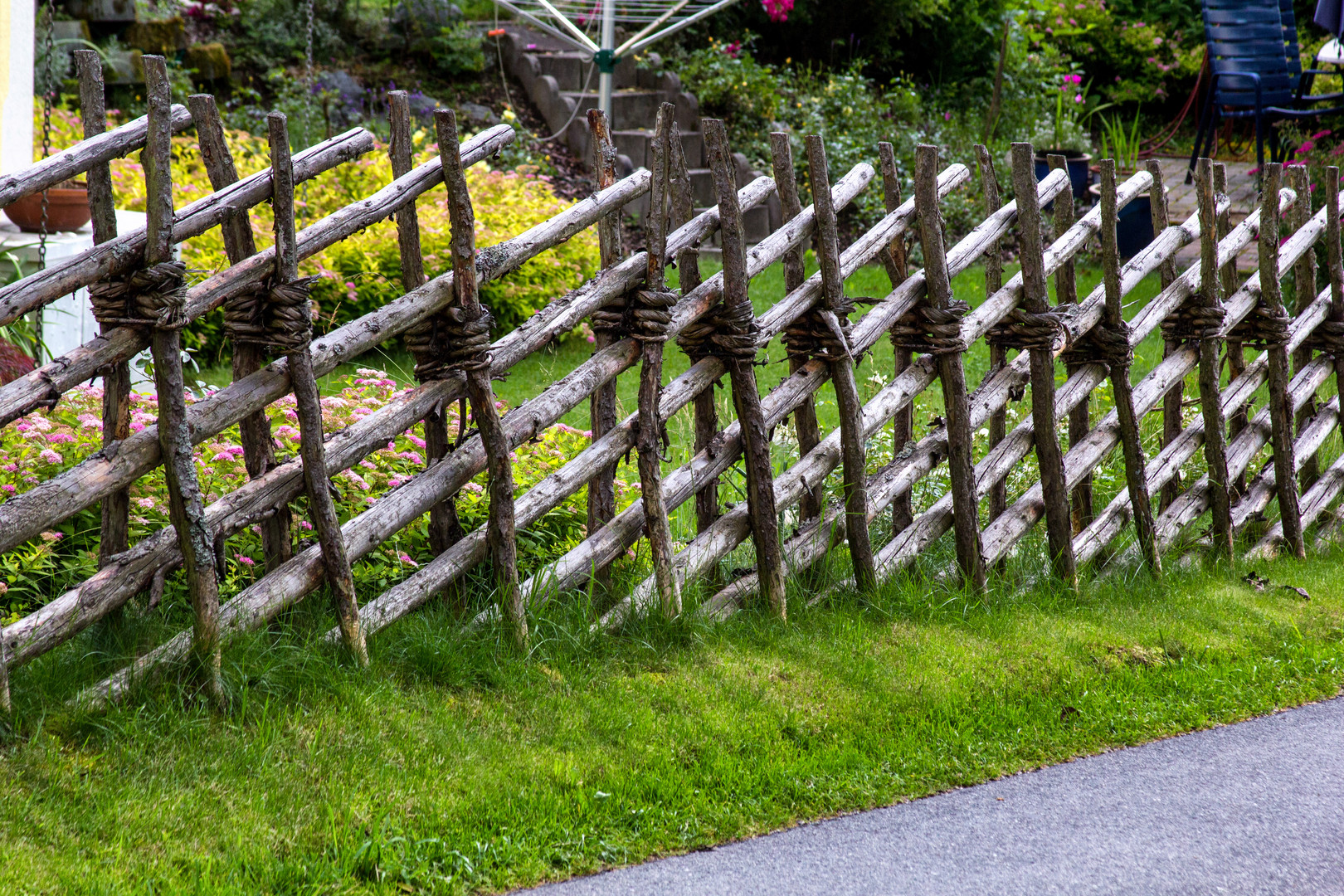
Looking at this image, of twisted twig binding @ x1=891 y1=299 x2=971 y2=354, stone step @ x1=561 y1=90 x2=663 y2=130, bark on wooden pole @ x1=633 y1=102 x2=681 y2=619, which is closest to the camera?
bark on wooden pole @ x1=633 y1=102 x2=681 y2=619

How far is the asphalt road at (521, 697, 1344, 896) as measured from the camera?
2.58 meters

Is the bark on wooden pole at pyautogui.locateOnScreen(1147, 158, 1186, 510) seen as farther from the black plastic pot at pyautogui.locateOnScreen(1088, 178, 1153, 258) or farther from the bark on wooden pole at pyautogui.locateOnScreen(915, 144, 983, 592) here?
the black plastic pot at pyautogui.locateOnScreen(1088, 178, 1153, 258)

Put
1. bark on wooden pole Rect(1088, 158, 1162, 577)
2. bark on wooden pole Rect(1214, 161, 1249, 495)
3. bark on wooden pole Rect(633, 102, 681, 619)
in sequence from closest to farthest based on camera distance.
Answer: bark on wooden pole Rect(633, 102, 681, 619) < bark on wooden pole Rect(1088, 158, 1162, 577) < bark on wooden pole Rect(1214, 161, 1249, 495)

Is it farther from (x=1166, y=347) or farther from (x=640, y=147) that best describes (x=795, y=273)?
(x=640, y=147)

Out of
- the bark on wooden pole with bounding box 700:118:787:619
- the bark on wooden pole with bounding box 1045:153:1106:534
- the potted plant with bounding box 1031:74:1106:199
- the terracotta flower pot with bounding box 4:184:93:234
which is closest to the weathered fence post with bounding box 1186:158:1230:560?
the bark on wooden pole with bounding box 1045:153:1106:534

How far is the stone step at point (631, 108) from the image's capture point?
35.3 feet

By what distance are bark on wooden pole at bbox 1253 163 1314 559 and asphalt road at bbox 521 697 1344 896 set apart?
5.07ft

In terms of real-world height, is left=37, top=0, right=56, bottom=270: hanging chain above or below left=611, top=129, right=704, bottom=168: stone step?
above

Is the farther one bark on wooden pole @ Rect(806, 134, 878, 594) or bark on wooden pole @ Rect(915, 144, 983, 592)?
bark on wooden pole @ Rect(915, 144, 983, 592)

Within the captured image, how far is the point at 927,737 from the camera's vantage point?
10.3ft

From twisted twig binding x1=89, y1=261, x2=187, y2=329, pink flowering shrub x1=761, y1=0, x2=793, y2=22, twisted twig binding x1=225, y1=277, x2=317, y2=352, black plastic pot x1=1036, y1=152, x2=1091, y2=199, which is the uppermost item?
pink flowering shrub x1=761, y1=0, x2=793, y2=22

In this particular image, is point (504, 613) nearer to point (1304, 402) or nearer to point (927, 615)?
point (927, 615)

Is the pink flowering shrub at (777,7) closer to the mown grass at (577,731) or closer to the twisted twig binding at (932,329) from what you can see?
the twisted twig binding at (932,329)

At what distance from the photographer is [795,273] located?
356 cm
